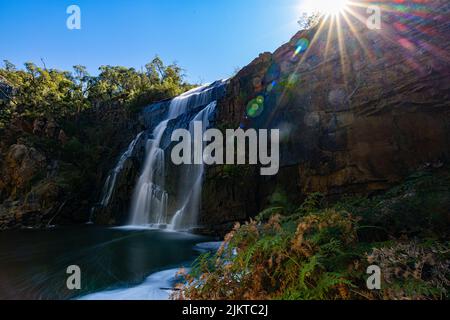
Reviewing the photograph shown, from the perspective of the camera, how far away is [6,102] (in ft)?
117

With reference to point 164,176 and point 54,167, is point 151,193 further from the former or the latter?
point 54,167

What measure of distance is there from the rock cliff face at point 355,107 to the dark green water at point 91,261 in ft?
10.4

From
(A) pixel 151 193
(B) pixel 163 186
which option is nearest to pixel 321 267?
(B) pixel 163 186

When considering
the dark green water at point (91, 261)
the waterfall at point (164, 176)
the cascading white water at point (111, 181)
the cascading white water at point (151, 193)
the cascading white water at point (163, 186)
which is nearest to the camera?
the dark green water at point (91, 261)

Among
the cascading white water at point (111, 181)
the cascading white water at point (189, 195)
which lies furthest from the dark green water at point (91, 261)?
the cascading white water at point (111, 181)

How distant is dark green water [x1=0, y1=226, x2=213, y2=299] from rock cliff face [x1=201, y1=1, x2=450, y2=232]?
125 inches

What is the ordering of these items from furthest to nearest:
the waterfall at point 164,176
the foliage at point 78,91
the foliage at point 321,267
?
the foliage at point 78,91 < the waterfall at point 164,176 < the foliage at point 321,267

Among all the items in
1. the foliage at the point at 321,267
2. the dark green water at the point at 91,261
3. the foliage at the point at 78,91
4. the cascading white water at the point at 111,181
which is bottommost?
the dark green water at the point at 91,261

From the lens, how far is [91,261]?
8422 millimetres

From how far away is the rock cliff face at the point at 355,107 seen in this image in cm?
729

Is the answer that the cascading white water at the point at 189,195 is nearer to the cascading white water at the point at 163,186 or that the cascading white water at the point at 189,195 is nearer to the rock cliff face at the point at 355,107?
the cascading white water at the point at 163,186
